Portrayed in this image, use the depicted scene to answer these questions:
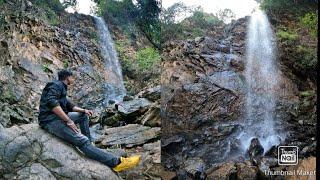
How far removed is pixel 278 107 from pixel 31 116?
3.88 meters

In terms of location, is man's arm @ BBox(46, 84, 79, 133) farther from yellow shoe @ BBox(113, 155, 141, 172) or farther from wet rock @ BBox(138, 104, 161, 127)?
wet rock @ BBox(138, 104, 161, 127)

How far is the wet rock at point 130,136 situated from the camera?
5.38 meters

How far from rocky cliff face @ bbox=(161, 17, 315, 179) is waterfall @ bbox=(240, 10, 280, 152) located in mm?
66

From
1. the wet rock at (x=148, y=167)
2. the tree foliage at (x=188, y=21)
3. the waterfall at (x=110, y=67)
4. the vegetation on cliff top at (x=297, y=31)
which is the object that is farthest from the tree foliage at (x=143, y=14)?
the wet rock at (x=148, y=167)

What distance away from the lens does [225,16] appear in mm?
4277

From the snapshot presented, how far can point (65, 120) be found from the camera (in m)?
4.03

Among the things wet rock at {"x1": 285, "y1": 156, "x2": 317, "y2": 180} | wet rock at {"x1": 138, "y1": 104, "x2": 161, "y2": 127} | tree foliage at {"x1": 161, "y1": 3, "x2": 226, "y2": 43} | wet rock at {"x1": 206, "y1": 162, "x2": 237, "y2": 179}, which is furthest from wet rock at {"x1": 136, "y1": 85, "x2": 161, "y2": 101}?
wet rock at {"x1": 285, "y1": 156, "x2": 317, "y2": 180}

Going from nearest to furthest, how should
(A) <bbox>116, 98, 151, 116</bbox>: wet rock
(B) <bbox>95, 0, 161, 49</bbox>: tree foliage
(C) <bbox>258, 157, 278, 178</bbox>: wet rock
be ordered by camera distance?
(C) <bbox>258, 157, 278, 178</bbox>: wet rock, (B) <bbox>95, 0, 161, 49</bbox>: tree foliage, (A) <bbox>116, 98, 151, 116</bbox>: wet rock

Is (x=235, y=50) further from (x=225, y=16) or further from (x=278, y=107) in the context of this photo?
(x=278, y=107)

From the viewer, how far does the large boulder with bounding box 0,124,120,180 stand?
4.01 m

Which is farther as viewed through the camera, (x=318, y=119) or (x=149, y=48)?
(x=149, y=48)

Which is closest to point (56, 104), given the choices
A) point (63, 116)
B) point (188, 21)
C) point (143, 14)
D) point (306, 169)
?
point (63, 116)

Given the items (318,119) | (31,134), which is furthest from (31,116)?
(318,119)

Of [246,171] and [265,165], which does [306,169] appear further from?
[246,171]
